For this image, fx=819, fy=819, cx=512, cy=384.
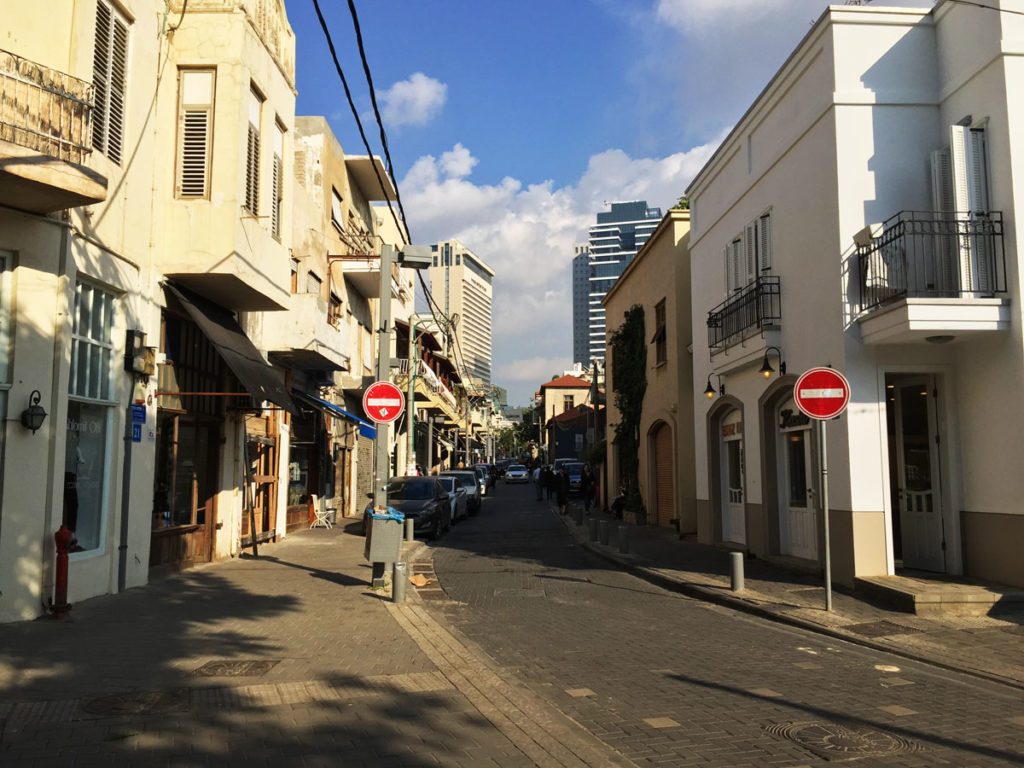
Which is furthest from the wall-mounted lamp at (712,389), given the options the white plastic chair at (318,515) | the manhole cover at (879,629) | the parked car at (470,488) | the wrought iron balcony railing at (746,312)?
the parked car at (470,488)

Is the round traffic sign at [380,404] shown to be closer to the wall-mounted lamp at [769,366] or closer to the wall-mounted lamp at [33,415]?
the wall-mounted lamp at [33,415]

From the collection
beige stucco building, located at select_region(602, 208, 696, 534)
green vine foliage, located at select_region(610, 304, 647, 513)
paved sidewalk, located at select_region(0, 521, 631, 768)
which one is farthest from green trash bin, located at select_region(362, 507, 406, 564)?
green vine foliage, located at select_region(610, 304, 647, 513)

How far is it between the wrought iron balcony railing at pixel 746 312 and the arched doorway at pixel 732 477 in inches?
63.6

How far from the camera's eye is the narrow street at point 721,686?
5371mm

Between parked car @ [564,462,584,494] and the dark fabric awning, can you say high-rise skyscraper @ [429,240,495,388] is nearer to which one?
parked car @ [564,462,584,494]

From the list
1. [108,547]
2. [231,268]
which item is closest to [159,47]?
[231,268]

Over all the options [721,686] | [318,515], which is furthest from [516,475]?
[721,686]

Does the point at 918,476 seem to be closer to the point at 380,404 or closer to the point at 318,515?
the point at 380,404

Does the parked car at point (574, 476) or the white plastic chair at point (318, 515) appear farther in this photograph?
the parked car at point (574, 476)

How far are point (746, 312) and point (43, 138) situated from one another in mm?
11407

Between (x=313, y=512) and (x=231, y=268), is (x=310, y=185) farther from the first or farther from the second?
(x=231, y=268)

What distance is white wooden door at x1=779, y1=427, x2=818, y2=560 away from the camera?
13.5 m

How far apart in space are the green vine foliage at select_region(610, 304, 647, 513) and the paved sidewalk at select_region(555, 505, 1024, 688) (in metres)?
10.4

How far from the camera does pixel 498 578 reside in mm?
13711
